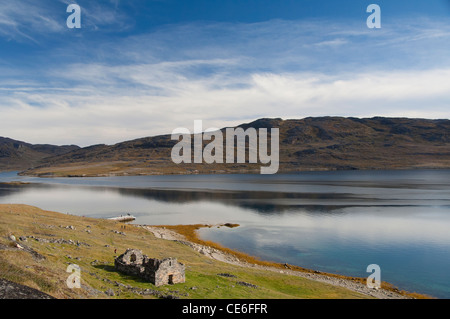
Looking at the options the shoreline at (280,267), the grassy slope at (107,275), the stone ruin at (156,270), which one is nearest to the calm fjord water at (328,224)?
the shoreline at (280,267)

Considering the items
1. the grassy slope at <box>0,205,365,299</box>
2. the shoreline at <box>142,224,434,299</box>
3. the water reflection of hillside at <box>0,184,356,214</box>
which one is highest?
the grassy slope at <box>0,205,365,299</box>

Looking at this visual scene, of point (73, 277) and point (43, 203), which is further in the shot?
point (43, 203)

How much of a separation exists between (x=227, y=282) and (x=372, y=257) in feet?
101

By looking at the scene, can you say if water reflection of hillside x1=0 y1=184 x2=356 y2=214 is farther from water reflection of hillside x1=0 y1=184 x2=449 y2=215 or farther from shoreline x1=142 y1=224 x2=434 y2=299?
shoreline x1=142 y1=224 x2=434 y2=299

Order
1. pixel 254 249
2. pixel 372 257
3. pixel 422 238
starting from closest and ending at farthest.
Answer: pixel 372 257 < pixel 254 249 < pixel 422 238

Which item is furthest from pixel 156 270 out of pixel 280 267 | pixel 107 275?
pixel 280 267

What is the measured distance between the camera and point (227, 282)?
30078 millimetres

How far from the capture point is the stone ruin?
25.3 m

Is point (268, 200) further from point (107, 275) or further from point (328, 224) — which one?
point (107, 275)

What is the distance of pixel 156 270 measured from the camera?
25172 mm

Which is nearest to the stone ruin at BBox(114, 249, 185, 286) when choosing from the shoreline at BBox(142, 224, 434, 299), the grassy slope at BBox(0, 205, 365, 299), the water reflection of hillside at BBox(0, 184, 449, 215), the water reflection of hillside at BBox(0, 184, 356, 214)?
the grassy slope at BBox(0, 205, 365, 299)

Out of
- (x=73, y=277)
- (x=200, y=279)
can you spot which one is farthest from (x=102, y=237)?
(x=73, y=277)
